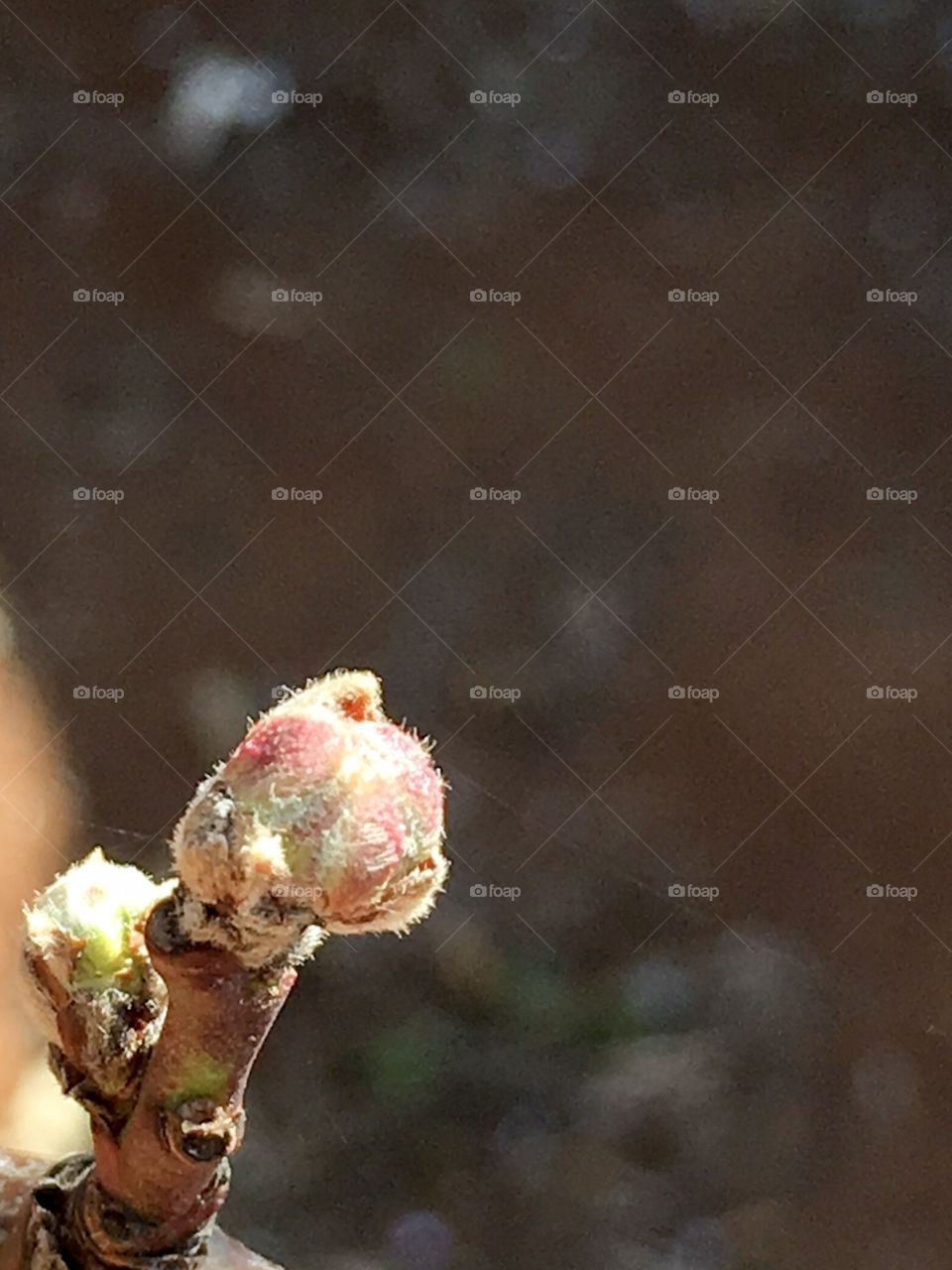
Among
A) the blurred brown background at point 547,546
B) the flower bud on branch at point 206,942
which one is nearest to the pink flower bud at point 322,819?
the flower bud on branch at point 206,942

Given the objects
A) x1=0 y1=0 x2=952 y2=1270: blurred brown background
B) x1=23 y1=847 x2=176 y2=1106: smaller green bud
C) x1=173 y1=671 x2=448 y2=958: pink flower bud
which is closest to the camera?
x1=173 y1=671 x2=448 y2=958: pink flower bud

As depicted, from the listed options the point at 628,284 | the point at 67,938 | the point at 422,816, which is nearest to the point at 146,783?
the point at 628,284

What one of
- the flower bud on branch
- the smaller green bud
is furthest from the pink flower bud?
the smaller green bud

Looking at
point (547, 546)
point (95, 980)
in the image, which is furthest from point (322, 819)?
point (547, 546)

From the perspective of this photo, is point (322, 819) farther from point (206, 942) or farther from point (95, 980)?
point (95, 980)

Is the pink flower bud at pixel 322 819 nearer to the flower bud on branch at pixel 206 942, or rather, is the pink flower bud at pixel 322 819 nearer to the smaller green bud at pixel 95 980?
the flower bud on branch at pixel 206 942

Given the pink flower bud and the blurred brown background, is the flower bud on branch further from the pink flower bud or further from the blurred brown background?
the blurred brown background
